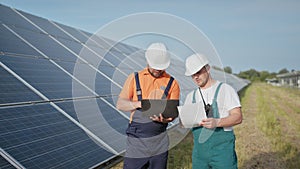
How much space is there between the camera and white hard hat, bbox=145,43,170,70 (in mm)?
3047

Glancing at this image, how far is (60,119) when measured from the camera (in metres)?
4.86

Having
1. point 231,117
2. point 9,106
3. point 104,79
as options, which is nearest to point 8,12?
point 104,79

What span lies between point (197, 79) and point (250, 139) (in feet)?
21.7

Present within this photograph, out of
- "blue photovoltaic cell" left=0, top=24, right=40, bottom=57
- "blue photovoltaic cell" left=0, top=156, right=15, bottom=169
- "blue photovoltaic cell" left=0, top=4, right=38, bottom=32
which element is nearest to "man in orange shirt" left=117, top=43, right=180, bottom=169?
"blue photovoltaic cell" left=0, top=156, right=15, bottom=169

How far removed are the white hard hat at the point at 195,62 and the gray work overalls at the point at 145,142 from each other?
0.24m

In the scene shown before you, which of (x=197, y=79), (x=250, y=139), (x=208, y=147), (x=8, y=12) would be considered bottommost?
(x=250, y=139)

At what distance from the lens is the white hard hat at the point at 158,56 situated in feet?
10.00

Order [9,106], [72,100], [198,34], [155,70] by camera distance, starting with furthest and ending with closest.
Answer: [72,100]
[9,106]
[155,70]
[198,34]

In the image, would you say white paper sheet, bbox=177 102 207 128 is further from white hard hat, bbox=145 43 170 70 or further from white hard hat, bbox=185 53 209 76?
white hard hat, bbox=145 43 170 70

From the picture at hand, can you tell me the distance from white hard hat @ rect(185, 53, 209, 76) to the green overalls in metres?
0.35

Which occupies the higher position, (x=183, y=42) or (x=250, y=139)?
(x=183, y=42)

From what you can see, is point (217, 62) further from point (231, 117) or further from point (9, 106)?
point (9, 106)

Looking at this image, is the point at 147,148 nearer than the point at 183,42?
No

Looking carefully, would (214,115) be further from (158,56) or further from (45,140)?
(45,140)
